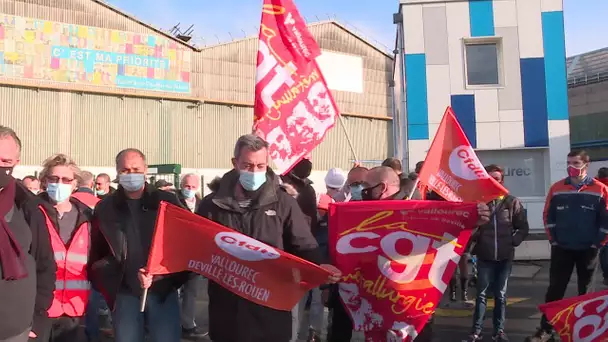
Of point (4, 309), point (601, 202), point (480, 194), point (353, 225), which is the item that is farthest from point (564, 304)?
point (4, 309)

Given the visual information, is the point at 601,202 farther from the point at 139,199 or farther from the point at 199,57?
the point at 199,57

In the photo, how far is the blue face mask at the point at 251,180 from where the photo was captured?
3455 mm

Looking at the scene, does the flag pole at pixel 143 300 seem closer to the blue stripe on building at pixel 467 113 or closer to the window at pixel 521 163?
the blue stripe on building at pixel 467 113

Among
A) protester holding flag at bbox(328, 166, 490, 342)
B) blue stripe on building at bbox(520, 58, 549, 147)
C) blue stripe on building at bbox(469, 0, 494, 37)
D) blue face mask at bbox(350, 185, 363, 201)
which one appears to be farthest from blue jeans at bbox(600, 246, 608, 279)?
protester holding flag at bbox(328, 166, 490, 342)

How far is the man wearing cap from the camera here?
6402mm

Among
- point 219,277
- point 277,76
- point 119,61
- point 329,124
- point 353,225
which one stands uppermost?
point 119,61

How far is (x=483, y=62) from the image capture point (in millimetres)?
11070

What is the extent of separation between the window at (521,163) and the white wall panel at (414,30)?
2.28 m

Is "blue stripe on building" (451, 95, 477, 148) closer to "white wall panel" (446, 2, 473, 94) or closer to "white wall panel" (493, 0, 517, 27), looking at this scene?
"white wall panel" (446, 2, 473, 94)

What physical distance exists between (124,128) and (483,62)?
891 inches

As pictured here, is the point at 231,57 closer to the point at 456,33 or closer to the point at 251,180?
the point at 456,33

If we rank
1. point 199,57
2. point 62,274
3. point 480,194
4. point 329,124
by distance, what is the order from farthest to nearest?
point 199,57
point 329,124
point 480,194
point 62,274

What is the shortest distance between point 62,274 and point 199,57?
28479 mm

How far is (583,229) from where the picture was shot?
20.0 ft
